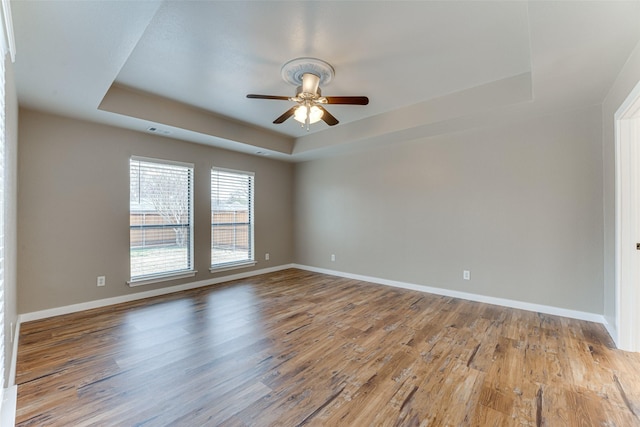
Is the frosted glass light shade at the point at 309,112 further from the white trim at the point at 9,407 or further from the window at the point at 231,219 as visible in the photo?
the white trim at the point at 9,407

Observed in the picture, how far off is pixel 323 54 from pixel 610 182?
3.14 meters

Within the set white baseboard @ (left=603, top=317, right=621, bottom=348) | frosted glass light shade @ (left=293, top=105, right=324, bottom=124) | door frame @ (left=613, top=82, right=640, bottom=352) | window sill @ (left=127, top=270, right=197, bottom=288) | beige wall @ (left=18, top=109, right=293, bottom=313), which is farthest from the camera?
window sill @ (left=127, top=270, right=197, bottom=288)

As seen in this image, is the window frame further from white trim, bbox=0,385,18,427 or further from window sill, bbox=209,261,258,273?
white trim, bbox=0,385,18,427

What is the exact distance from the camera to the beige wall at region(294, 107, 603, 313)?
3.33 meters

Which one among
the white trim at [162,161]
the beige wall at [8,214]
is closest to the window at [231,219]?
the white trim at [162,161]

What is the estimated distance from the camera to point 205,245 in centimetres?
489

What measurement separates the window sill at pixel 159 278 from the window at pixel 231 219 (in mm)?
455

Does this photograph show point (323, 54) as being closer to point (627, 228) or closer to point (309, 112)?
point (309, 112)

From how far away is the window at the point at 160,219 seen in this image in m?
4.14

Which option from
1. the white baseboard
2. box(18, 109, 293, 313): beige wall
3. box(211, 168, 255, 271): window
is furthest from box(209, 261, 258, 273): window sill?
the white baseboard

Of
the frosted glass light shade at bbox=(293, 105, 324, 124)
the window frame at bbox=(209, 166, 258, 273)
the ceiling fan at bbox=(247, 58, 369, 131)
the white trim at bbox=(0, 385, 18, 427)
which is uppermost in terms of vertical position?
the ceiling fan at bbox=(247, 58, 369, 131)

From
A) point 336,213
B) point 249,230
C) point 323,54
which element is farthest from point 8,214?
point 336,213

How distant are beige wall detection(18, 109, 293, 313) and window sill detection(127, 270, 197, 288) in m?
0.08

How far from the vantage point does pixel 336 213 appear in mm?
5695
